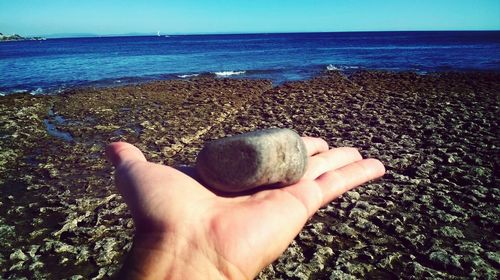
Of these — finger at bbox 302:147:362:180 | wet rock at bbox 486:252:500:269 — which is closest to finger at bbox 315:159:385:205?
finger at bbox 302:147:362:180

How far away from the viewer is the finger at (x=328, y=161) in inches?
175

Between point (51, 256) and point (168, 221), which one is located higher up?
point (168, 221)

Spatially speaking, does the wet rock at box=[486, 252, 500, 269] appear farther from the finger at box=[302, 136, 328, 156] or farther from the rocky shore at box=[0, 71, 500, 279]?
the finger at box=[302, 136, 328, 156]

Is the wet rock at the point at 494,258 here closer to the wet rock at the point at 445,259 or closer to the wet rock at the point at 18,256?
the wet rock at the point at 445,259

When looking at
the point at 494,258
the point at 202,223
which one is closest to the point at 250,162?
the point at 202,223

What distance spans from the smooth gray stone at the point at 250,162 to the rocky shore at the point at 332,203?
5.62 ft

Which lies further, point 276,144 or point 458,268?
point 458,268

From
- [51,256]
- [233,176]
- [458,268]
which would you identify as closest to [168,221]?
[233,176]

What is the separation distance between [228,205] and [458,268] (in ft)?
11.1

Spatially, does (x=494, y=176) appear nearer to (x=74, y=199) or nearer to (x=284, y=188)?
(x=284, y=188)

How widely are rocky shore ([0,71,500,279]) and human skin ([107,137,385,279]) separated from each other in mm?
1633

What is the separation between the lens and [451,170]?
24.3 feet

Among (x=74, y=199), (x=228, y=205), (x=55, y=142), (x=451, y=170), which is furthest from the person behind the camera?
(x=55, y=142)

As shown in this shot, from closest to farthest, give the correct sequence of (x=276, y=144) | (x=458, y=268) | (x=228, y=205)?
(x=228, y=205) < (x=276, y=144) < (x=458, y=268)
